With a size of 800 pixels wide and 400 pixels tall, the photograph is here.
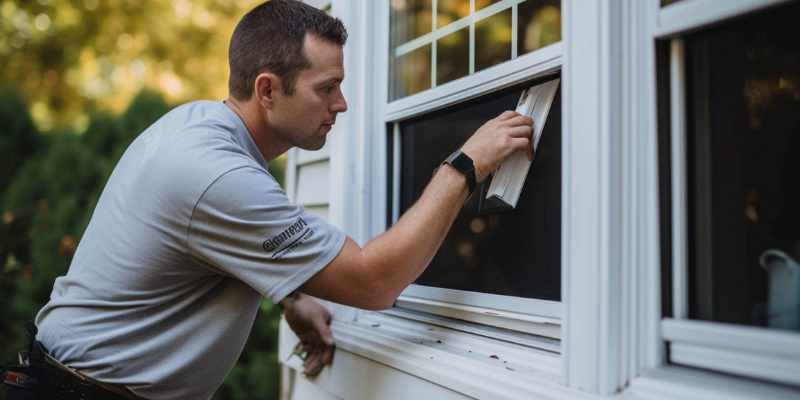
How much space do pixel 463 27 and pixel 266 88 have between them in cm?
62

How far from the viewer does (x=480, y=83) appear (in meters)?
1.54

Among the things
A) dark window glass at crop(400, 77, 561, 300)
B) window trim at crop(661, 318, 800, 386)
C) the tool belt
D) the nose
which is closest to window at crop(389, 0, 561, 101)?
dark window glass at crop(400, 77, 561, 300)

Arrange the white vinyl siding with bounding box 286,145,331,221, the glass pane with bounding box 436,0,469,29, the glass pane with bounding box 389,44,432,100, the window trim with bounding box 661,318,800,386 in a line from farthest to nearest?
the white vinyl siding with bounding box 286,145,331,221 → the glass pane with bounding box 389,44,432,100 → the glass pane with bounding box 436,0,469,29 → the window trim with bounding box 661,318,800,386

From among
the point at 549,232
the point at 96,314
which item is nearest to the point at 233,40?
the point at 96,314

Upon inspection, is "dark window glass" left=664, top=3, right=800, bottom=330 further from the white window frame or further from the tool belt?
the tool belt

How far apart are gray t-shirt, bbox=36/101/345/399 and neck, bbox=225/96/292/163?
0.07 meters

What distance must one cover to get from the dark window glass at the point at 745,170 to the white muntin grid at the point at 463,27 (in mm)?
539

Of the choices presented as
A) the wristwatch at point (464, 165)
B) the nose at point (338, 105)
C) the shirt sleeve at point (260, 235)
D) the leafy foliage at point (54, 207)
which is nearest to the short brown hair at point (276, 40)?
the nose at point (338, 105)

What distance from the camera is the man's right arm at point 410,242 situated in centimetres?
131

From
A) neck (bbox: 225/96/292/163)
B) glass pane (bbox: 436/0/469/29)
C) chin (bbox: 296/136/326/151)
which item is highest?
glass pane (bbox: 436/0/469/29)

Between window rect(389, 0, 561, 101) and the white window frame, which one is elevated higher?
window rect(389, 0, 561, 101)

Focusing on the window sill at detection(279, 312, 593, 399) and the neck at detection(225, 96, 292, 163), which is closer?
the window sill at detection(279, 312, 593, 399)

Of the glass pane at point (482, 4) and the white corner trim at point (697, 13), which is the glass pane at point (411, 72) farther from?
the white corner trim at point (697, 13)

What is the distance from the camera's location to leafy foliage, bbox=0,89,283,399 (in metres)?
4.22
